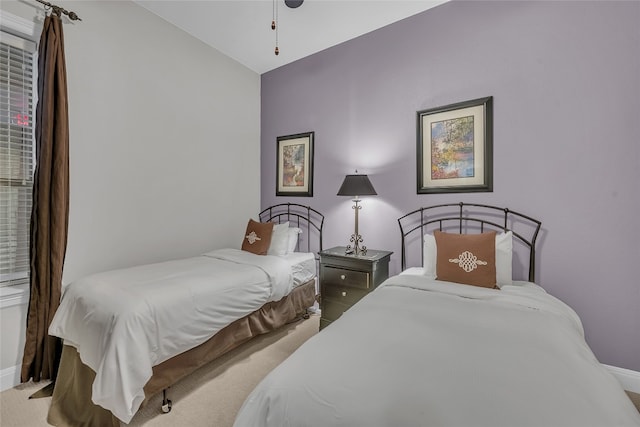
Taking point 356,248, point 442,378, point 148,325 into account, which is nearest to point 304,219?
point 356,248

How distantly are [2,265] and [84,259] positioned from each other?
46 centimetres

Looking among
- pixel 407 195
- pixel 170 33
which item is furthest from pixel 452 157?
pixel 170 33

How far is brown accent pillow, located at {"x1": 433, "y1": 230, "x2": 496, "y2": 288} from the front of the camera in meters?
1.90

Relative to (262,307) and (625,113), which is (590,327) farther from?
(262,307)

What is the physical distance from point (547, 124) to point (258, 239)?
2.73 meters

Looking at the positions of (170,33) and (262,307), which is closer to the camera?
(262,307)

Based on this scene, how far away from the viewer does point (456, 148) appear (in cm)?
245

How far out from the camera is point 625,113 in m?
1.87

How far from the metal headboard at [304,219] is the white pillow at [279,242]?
0.44 m

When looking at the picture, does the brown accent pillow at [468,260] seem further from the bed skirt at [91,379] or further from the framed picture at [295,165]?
the framed picture at [295,165]

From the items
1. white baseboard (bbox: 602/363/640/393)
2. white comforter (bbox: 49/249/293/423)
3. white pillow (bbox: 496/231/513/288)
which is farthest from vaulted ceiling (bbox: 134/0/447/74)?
white baseboard (bbox: 602/363/640/393)

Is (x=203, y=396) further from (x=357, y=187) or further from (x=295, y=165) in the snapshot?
(x=295, y=165)

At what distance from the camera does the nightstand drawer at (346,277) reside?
244 centimetres

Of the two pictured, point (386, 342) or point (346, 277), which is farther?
point (346, 277)
